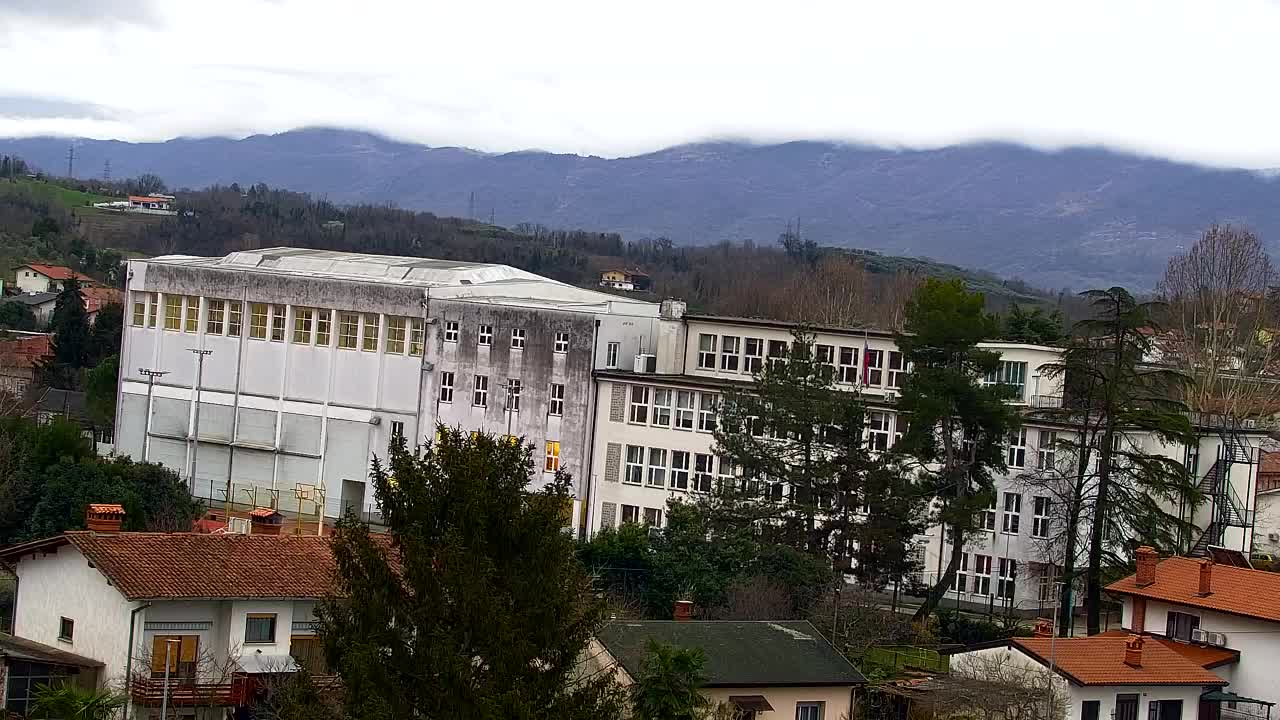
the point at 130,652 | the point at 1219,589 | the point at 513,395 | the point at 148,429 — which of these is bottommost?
the point at 148,429

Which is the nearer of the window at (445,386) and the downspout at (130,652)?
the downspout at (130,652)

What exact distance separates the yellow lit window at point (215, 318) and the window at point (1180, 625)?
37.9 m

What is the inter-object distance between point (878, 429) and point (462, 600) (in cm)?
3139

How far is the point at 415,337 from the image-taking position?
61.6 m

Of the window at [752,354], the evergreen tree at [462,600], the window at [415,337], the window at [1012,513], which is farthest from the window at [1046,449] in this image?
the evergreen tree at [462,600]

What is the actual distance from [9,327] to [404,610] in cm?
9186

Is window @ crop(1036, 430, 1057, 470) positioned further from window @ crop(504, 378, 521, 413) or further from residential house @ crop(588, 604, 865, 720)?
residential house @ crop(588, 604, 865, 720)

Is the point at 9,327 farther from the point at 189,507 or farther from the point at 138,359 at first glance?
the point at 189,507

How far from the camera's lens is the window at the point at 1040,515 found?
162ft

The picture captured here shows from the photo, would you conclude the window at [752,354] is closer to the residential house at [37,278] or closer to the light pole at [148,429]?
the light pole at [148,429]

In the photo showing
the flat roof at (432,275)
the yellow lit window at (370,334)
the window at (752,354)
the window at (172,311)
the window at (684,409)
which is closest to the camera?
the window at (684,409)

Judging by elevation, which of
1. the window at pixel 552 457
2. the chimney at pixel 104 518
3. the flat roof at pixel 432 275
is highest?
the flat roof at pixel 432 275

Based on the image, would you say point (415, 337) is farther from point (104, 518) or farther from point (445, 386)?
point (104, 518)

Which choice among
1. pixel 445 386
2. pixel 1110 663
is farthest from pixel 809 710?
pixel 445 386
